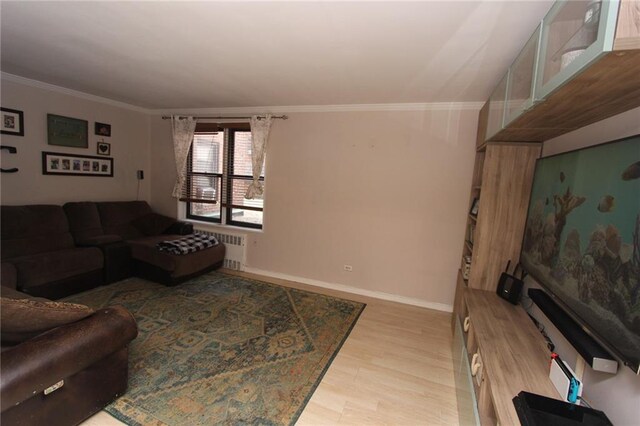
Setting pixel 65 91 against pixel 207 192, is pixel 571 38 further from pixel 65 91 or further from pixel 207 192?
pixel 65 91

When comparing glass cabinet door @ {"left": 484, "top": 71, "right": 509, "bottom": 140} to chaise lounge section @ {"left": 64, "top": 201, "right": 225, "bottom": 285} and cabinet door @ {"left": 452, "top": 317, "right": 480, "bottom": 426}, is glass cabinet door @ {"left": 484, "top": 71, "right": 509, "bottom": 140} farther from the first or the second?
chaise lounge section @ {"left": 64, "top": 201, "right": 225, "bottom": 285}

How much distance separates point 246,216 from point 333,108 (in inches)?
81.8

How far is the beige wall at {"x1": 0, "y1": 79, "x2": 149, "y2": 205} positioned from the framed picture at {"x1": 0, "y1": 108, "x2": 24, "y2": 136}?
0.05 m

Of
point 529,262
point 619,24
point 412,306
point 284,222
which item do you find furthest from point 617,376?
point 284,222

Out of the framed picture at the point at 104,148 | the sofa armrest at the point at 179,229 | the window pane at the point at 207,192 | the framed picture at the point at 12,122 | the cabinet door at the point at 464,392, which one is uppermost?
the framed picture at the point at 12,122

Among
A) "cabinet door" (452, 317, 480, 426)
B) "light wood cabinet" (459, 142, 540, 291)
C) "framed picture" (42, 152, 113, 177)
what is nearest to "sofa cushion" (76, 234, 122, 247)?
"framed picture" (42, 152, 113, 177)

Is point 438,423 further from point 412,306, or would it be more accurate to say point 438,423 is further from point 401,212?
point 401,212

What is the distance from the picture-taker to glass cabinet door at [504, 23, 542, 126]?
58.3 inches

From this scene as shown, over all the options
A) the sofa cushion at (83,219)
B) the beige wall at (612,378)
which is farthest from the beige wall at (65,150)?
the beige wall at (612,378)

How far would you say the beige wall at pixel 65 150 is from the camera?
331cm

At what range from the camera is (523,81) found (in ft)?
5.38

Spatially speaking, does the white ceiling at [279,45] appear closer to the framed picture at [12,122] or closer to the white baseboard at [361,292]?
the framed picture at [12,122]

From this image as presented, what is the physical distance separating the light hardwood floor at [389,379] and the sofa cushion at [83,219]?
277 cm

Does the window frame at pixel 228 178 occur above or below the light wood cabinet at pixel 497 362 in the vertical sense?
above
